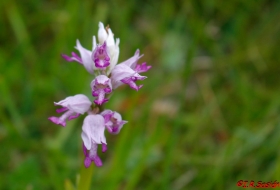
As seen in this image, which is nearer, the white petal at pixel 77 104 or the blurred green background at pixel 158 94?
the white petal at pixel 77 104

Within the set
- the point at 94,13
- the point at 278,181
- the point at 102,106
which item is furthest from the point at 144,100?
the point at 102,106

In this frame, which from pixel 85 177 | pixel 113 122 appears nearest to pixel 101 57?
pixel 113 122

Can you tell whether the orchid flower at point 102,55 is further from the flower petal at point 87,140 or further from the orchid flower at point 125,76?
the flower petal at point 87,140

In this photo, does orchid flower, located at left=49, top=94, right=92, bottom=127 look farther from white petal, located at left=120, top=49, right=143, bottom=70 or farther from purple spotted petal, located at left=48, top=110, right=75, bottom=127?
white petal, located at left=120, top=49, right=143, bottom=70

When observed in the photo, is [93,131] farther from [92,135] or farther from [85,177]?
[85,177]

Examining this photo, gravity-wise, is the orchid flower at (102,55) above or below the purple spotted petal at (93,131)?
above

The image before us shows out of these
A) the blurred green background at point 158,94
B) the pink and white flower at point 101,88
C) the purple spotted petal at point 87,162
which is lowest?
the purple spotted petal at point 87,162

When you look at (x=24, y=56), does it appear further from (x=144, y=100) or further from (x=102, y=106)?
(x=102, y=106)

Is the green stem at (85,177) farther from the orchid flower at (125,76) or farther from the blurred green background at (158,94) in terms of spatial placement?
the blurred green background at (158,94)

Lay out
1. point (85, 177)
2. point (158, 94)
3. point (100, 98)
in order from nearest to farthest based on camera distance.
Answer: point (100, 98)
point (85, 177)
point (158, 94)

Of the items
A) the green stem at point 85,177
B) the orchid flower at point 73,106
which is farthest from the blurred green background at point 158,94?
the orchid flower at point 73,106
